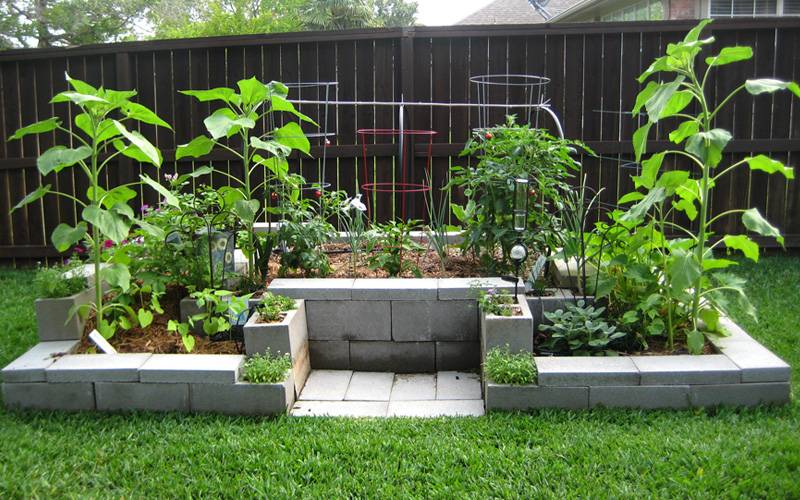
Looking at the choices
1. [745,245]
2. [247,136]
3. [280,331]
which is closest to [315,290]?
[280,331]

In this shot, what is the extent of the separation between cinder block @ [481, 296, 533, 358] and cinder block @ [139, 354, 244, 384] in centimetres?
115

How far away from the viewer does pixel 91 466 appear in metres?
2.82

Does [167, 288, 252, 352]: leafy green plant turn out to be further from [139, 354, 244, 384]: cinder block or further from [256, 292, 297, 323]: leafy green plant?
[139, 354, 244, 384]: cinder block

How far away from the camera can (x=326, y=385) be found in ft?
12.3

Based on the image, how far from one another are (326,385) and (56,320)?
54.3 inches

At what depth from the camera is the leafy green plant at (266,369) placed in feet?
10.8

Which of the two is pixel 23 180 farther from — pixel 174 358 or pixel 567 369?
pixel 567 369

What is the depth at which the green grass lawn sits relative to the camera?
8.54 feet

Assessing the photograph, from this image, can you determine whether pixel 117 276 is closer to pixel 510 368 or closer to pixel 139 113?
pixel 139 113

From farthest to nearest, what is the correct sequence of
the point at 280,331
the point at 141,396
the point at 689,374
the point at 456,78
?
the point at 456,78
the point at 280,331
the point at 141,396
the point at 689,374

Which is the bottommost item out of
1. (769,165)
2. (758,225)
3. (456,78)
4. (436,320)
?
(436,320)

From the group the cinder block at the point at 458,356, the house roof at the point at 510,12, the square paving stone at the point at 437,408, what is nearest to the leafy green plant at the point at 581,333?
the cinder block at the point at 458,356

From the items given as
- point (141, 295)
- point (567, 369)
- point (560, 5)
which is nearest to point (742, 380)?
point (567, 369)

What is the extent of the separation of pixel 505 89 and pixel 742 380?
138 inches
